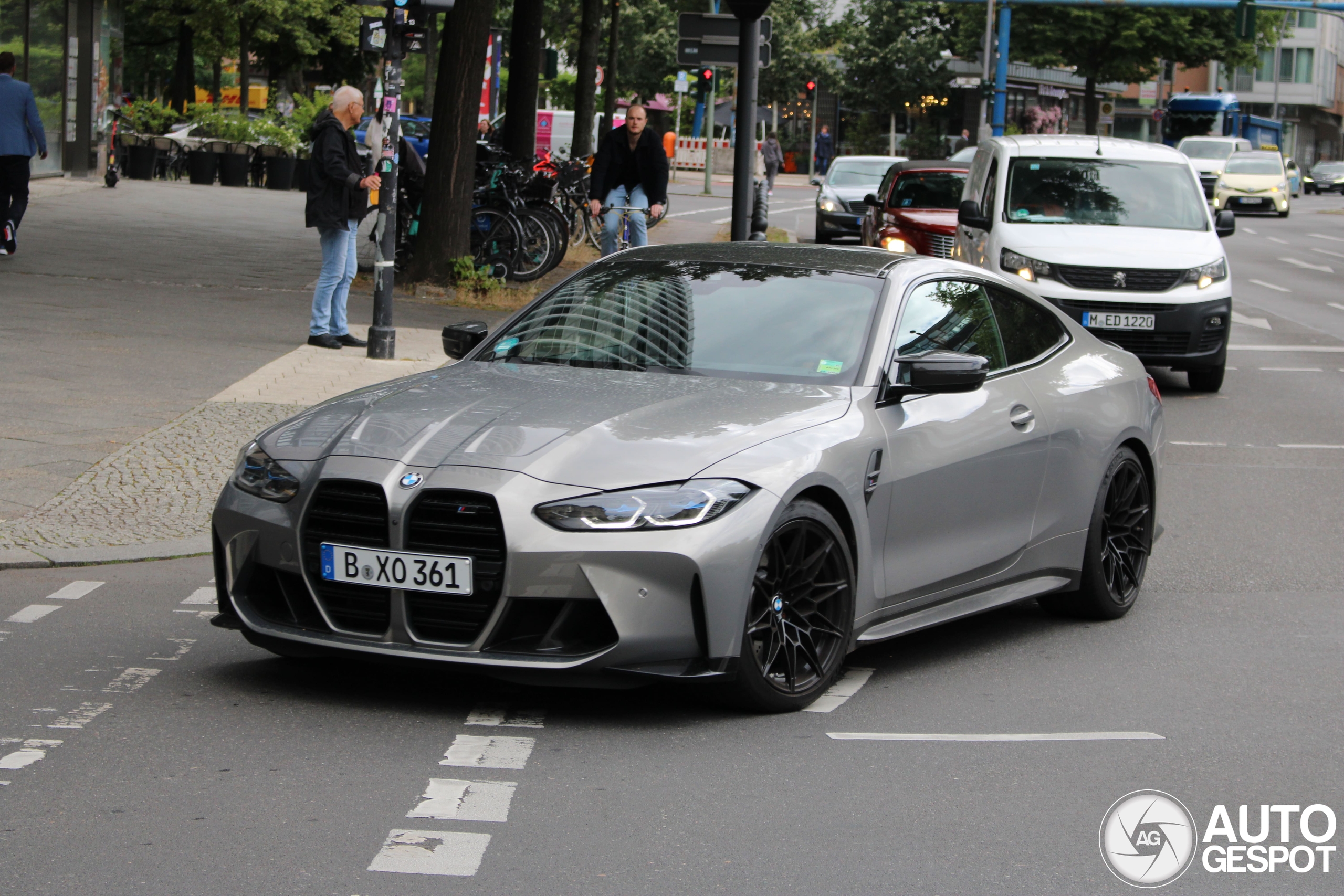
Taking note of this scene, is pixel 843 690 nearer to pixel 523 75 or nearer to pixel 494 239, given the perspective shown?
pixel 494 239

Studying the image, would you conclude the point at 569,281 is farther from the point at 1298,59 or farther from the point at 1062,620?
the point at 1298,59

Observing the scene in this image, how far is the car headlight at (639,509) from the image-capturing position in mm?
4930

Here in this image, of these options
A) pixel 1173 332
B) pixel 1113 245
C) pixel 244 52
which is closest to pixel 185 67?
pixel 244 52

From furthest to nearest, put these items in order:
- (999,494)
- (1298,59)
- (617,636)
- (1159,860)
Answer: (1298,59)
(999,494)
(617,636)
(1159,860)

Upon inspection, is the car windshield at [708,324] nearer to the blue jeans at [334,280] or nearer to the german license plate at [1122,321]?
the blue jeans at [334,280]

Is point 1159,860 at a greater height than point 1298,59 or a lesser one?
lesser

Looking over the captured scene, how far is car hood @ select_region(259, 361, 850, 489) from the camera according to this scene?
507cm

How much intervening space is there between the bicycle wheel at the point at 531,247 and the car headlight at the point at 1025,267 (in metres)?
5.60

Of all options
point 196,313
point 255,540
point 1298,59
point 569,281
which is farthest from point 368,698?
point 1298,59

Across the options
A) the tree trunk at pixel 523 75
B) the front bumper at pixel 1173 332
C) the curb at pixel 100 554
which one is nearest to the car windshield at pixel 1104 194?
the front bumper at pixel 1173 332

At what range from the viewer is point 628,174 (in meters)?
17.3

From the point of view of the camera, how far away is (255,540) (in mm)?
5305

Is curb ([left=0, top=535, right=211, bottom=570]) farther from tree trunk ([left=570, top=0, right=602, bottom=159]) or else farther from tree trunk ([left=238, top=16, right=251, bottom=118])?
tree trunk ([left=238, top=16, right=251, bottom=118])

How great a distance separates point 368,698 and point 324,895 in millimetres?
1649
